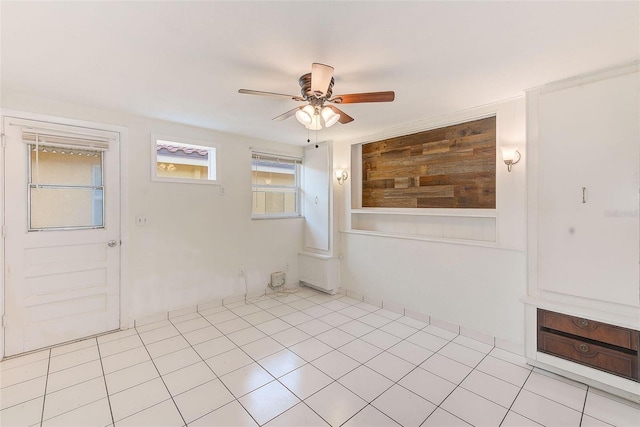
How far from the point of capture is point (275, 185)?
4664 mm

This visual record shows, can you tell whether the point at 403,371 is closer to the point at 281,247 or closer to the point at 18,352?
the point at 281,247

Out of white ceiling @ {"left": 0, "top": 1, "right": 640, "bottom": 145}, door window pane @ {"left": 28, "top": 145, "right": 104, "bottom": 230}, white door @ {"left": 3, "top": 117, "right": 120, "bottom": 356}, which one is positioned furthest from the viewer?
door window pane @ {"left": 28, "top": 145, "right": 104, "bottom": 230}

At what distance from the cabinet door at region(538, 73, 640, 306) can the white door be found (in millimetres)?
A: 4275

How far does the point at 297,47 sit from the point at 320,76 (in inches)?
9.9

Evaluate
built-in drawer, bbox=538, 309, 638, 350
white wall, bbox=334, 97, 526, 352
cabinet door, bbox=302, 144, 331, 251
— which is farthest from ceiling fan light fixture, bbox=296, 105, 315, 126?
built-in drawer, bbox=538, 309, 638, 350

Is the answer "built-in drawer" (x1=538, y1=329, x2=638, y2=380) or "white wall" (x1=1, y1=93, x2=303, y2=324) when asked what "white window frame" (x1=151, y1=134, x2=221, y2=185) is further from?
"built-in drawer" (x1=538, y1=329, x2=638, y2=380)

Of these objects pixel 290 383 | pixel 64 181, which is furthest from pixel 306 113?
pixel 64 181

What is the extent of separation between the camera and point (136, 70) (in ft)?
7.02

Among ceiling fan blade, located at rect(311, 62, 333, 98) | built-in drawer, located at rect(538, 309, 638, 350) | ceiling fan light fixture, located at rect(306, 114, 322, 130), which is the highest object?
ceiling fan blade, located at rect(311, 62, 333, 98)

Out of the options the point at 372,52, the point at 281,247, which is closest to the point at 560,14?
the point at 372,52

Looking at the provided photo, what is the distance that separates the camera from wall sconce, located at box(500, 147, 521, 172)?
2652 millimetres

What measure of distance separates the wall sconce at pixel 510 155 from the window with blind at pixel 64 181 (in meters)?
4.13

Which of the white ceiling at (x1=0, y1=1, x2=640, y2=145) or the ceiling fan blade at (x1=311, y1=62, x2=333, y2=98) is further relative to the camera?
the ceiling fan blade at (x1=311, y1=62, x2=333, y2=98)

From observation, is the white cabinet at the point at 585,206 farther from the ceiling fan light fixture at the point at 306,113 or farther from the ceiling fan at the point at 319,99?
the ceiling fan light fixture at the point at 306,113
